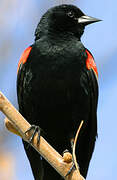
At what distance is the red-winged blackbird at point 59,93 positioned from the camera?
340 cm

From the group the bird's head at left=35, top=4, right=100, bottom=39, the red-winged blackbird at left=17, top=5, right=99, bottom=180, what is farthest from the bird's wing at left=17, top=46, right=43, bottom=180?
the bird's head at left=35, top=4, right=100, bottom=39

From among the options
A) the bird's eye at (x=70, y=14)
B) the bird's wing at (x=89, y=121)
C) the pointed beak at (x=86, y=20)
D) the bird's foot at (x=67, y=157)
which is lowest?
the bird's wing at (x=89, y=121)

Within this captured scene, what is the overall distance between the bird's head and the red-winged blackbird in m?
0.09

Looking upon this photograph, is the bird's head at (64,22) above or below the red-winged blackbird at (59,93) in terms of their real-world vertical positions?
above

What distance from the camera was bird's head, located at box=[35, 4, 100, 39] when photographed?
12.5ft

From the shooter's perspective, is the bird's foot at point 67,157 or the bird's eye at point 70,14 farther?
the bird's eye at point 70,14

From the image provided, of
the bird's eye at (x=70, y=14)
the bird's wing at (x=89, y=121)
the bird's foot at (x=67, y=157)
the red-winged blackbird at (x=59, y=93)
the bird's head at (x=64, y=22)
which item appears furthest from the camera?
the bird's eye at (x=70, y=14)

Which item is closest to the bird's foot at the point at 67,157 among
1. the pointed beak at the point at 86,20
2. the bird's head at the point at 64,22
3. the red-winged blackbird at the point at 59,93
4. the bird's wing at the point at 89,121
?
the red-winged blackbird at the point at 59,93

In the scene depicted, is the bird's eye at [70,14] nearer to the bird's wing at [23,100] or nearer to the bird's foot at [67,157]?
the bird's wing at [23,100]

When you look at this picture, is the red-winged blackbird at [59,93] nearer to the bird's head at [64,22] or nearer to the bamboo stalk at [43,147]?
the bird's head at [64,22]

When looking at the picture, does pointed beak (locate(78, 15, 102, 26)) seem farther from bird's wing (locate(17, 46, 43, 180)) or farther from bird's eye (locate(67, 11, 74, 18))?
bird's wing (locate(17, 46, 43, 180))

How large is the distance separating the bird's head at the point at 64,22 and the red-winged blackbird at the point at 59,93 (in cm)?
9

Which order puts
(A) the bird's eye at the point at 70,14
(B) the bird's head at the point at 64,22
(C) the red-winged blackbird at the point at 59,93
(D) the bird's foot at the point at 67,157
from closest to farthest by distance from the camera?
1. (D) the bird's foot at the point at 67,157
2. (C) the red-winged blackbird at the point at 59,93
3. (B) the bird's head at the point at 64,22
4. (A) the bird's eye at the point at 70,14

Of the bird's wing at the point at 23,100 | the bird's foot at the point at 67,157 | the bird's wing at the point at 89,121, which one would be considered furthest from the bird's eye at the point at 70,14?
the bird's foot at the point at 67,157
